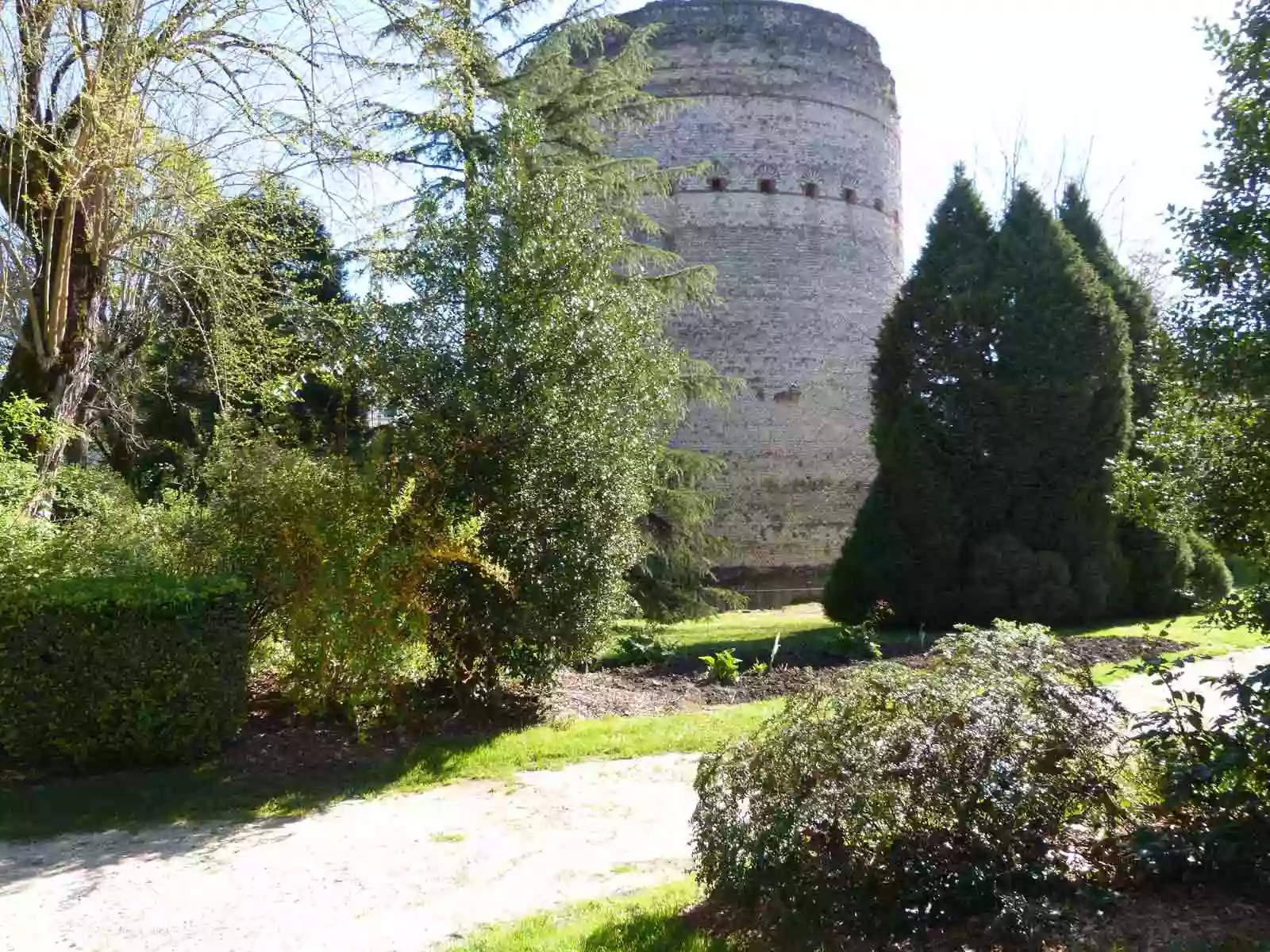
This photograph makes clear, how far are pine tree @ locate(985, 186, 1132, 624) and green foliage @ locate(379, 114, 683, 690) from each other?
6999 millimetres

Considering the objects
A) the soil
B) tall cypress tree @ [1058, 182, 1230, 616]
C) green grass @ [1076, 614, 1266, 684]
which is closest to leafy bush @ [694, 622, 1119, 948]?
the soil

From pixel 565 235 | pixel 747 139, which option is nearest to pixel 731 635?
pixel 565 235

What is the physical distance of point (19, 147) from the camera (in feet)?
27.1

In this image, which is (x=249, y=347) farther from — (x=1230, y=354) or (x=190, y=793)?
(x=1230, y=354)

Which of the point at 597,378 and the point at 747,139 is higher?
the point at 747,139

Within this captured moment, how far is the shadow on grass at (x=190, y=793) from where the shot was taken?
5691 mm

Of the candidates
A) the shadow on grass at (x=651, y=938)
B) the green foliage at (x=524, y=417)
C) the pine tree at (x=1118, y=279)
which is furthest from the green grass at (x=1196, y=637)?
the shadow on grass at (x=651, y=938)

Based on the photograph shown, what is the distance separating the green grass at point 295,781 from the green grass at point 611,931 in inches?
46.9

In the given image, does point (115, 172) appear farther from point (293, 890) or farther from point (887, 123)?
point (887, 123)

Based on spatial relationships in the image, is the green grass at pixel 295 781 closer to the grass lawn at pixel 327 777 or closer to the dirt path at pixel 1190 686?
the grass lawn at pixel 327 777

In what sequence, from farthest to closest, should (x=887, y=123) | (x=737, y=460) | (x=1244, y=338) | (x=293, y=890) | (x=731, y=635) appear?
(x=887, y=123) < (x=737, y=460) < (x=731, y=635) < (x=293, y=890) < (x=1244, y=338)

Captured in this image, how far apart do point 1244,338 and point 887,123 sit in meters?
19.9

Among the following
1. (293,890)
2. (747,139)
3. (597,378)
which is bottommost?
(293,890)

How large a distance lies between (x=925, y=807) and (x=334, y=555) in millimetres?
4468
